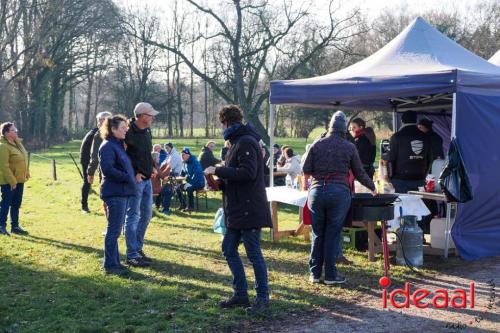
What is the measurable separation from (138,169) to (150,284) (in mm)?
1320

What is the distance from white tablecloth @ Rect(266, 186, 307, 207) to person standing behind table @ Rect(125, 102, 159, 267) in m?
1.76

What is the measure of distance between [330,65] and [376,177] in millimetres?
23808

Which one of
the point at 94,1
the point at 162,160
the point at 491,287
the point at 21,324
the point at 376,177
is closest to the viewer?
the point at 21,324

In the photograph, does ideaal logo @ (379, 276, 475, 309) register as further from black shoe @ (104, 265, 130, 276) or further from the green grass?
black shoe @ (104, 265, 130, 276)

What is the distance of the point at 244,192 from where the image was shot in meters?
4.89

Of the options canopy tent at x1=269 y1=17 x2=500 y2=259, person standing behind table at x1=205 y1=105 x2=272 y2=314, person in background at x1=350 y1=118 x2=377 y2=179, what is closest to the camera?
person standing behind table at x1=205 y1=105 x2=272 y2=314

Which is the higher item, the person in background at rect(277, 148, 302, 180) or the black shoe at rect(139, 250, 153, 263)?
the person in background at rect(277, 148, 302, 180)

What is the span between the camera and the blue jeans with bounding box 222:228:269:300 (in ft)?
16.3

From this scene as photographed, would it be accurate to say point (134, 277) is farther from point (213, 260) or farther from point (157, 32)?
point (157, 32)

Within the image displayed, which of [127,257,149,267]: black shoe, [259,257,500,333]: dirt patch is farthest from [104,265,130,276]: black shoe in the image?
[259,257,500,333]: dirt patch

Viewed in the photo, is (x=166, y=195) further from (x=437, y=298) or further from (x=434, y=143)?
(x=437, y=298)

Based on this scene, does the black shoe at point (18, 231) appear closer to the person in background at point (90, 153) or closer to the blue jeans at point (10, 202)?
the blue jeans at point (10, 202)

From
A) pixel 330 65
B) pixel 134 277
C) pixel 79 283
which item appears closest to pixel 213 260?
pixel 134 277

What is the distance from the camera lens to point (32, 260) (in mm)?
7309
